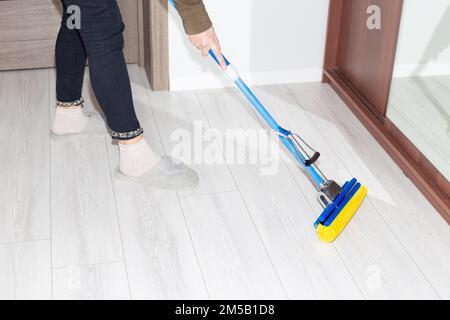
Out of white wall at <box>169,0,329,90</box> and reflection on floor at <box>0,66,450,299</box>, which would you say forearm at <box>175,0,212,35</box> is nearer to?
reflection on floor at <box>0,66,450,299</box>

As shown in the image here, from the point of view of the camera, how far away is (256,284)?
65.0 inches

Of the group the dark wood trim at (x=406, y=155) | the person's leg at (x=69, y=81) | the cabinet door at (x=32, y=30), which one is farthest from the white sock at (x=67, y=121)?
the dark wood trim at (x=406, y=155)

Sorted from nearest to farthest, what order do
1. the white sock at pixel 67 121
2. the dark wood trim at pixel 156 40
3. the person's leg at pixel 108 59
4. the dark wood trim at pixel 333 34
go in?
the person's leg at pixel 108 59, the white sock at pixel 67 121, the dark wood trim at pixel 156 40, the dark wood trim at pixel 333 34

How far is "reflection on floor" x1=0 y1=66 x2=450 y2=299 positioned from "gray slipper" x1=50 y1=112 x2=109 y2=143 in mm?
24

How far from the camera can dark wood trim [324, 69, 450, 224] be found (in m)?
1.91

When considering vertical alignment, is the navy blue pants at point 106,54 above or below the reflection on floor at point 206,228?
above

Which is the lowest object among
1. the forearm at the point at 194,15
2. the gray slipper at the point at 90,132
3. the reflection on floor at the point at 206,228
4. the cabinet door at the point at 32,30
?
the reflection on floor at the point at 206,228

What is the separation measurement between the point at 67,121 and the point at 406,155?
1.01 metres

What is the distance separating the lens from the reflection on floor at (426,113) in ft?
6.31

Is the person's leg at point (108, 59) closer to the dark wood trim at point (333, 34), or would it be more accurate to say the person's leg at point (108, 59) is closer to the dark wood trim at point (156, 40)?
the dark wood trim at point (156, 40)

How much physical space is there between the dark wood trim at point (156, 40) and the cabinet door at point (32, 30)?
3.0 inches

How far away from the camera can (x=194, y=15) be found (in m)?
1.66
